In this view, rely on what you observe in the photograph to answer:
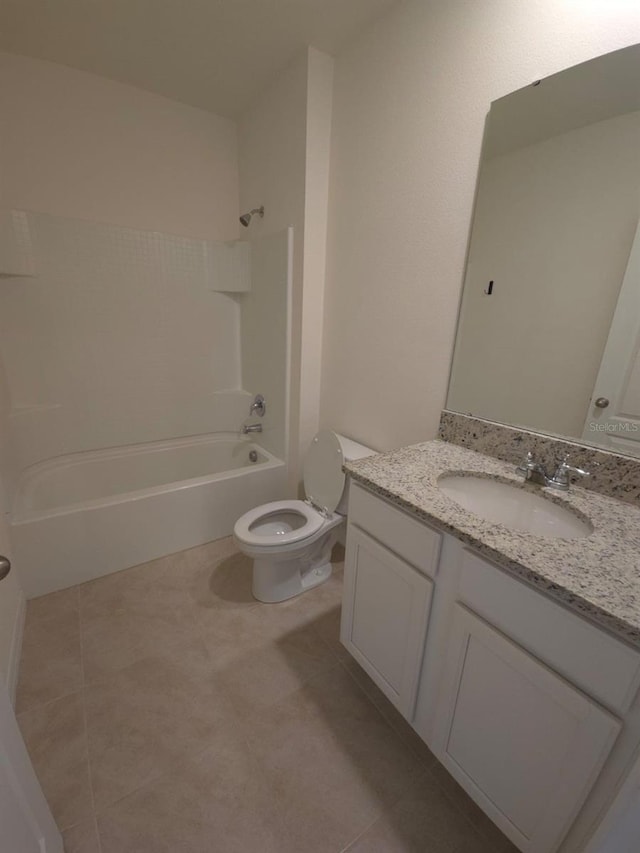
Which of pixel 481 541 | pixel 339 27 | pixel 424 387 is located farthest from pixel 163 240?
pixel 481 541

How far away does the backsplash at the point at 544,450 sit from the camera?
38.6 inches

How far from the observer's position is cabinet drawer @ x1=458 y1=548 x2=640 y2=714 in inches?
24.0

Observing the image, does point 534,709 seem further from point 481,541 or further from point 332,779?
point 332,779

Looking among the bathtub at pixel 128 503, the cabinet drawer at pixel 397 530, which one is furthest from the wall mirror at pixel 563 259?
the bathtub at pixel 128 503

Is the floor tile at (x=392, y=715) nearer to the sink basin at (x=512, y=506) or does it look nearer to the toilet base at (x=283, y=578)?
the toilet base at (x=283, y=578)

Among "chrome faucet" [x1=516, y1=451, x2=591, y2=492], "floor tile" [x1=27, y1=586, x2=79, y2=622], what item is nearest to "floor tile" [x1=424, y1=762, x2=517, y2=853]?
"chrome faucet" [x1=516, y1=451, x2=591, y2=492]

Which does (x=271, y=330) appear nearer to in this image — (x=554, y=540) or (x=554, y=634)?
(x=554, y=540)

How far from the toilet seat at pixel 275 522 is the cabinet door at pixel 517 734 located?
0.81 m

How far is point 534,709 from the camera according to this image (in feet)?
2.43

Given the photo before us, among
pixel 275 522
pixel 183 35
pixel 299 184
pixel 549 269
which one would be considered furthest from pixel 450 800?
pixel 183 35

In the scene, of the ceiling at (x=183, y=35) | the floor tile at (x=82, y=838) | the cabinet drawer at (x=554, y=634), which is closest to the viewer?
the cabinet drawer at (x=554, y=634)

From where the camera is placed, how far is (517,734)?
2.56ft

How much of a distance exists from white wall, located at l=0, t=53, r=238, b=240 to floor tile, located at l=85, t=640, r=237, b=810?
2443 mm

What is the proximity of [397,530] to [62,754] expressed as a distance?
1.27 m
